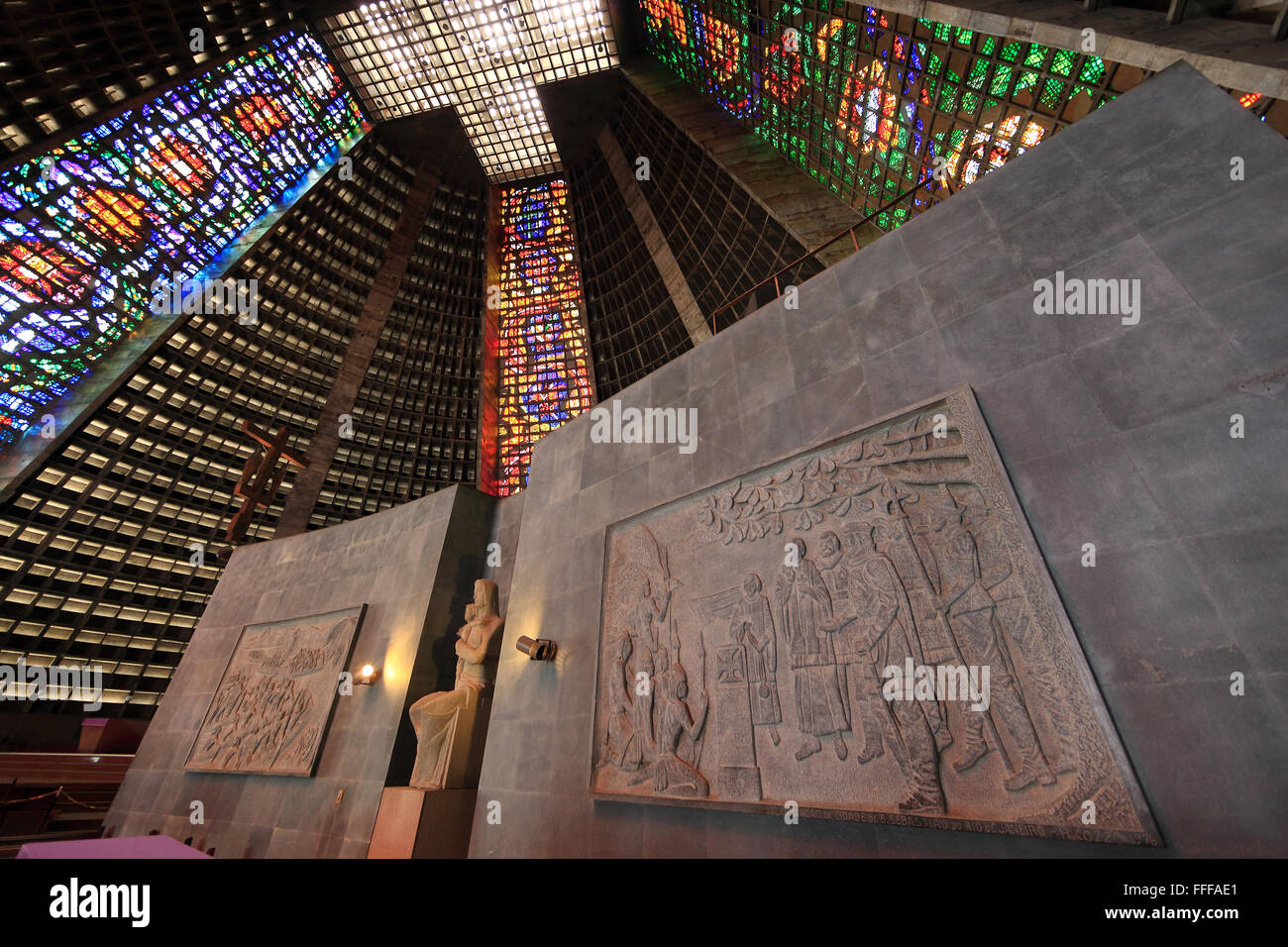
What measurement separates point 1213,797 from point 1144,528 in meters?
1.46

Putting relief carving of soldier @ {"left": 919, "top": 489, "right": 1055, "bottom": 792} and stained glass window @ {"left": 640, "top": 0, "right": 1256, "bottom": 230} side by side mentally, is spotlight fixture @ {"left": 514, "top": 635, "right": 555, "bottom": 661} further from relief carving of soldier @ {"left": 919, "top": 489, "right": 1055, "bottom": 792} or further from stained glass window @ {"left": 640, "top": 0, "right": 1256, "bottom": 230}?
stained glass window @ {"left": 640, "top": 0, "right": 1256, "bottom": 230}

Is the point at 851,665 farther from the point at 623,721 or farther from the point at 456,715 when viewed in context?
the point at 456,715

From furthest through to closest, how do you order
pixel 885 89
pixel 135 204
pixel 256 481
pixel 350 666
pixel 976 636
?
pixel 135 204 < pixel 885 89 < pixel 256 481 < pixel 350 666 < pixel 976 636

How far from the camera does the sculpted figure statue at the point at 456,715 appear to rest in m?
6.54

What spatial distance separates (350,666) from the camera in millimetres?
8656

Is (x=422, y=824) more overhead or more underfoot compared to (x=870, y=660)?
more underfoot

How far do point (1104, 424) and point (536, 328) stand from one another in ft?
118

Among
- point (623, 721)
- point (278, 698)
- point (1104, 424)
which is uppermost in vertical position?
point (1104, 424)

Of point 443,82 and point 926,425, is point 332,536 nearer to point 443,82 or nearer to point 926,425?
point 926,425

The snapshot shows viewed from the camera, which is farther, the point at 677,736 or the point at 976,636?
the point at 677,736

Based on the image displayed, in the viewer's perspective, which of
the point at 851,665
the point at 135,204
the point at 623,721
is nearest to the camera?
the point at 851,665

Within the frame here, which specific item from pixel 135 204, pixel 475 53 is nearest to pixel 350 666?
pixel 135 204

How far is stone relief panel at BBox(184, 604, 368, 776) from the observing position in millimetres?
8383
